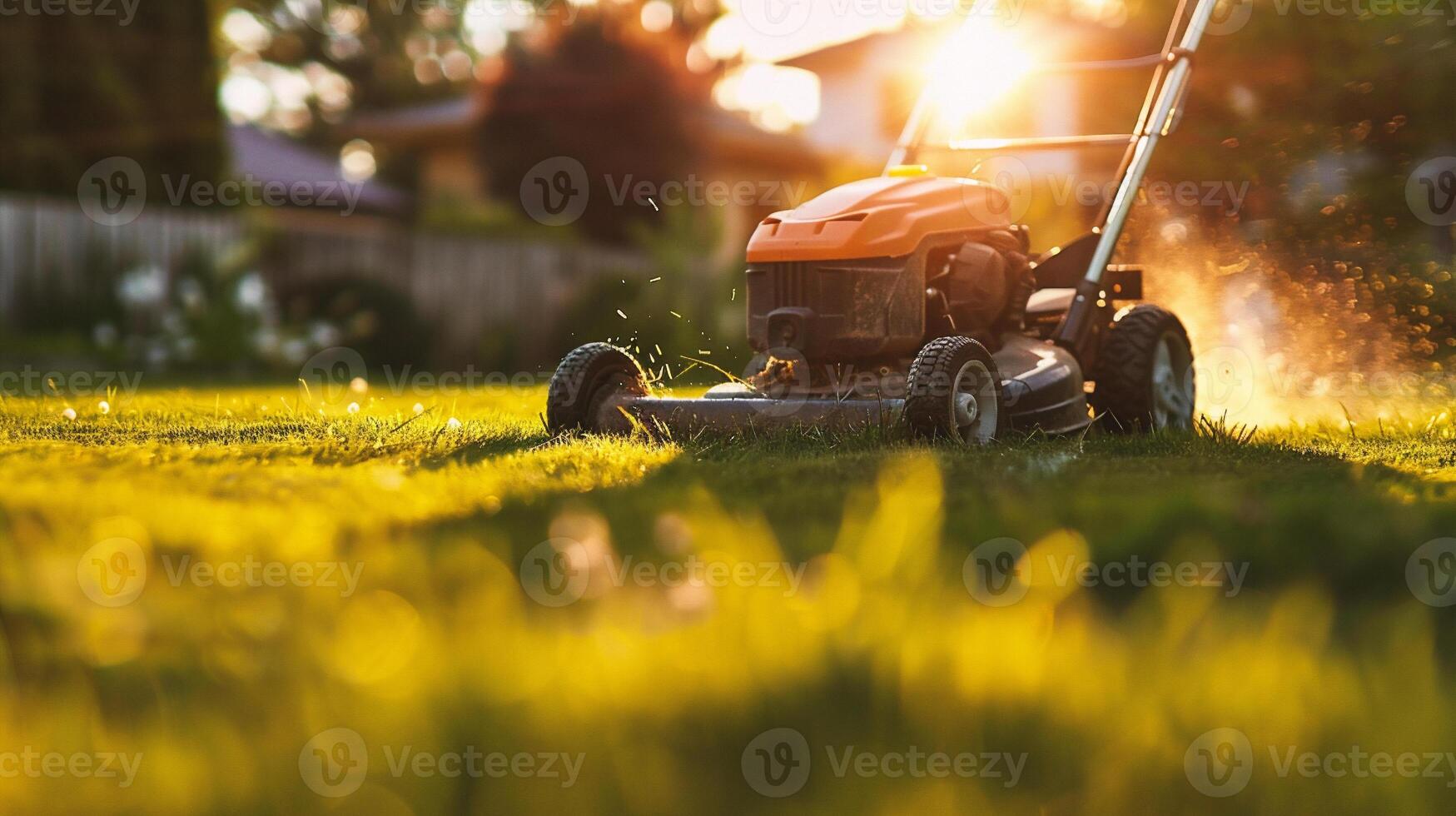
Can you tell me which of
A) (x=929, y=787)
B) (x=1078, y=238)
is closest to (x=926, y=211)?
(x=1078, y=238)

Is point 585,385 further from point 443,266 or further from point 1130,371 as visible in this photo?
point 443,266

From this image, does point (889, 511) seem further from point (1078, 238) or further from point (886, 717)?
point (1078, 238)

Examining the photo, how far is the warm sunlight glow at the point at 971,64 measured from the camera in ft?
20.8

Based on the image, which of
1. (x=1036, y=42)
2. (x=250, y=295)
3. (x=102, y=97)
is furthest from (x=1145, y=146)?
(x=1036, y=42)

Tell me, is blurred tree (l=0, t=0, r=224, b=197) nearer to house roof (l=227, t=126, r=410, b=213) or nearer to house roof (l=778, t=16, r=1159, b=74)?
house roof (l=778, t=16, r=1159, b=74)

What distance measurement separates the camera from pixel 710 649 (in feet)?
5.27

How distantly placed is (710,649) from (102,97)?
45.1 feet

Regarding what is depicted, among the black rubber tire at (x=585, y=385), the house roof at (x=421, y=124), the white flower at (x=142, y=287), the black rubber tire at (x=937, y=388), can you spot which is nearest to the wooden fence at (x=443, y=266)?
the white flower at (x=142, y=287)

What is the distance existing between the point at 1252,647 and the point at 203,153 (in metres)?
14.1

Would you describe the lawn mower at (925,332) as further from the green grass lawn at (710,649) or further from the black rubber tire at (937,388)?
the green grass lawn at (710,649)

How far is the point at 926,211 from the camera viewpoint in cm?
530

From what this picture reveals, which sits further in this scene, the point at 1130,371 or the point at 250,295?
the point at 250,295

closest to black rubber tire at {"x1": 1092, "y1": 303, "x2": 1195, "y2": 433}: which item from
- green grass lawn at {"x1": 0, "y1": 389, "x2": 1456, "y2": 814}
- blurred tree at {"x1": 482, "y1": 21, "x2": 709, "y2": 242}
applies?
green grass lawn at {"x1": 0, "y1": 389, "x2": 1456, "y2": 814}

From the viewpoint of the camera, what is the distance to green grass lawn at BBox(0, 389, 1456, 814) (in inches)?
53.4
